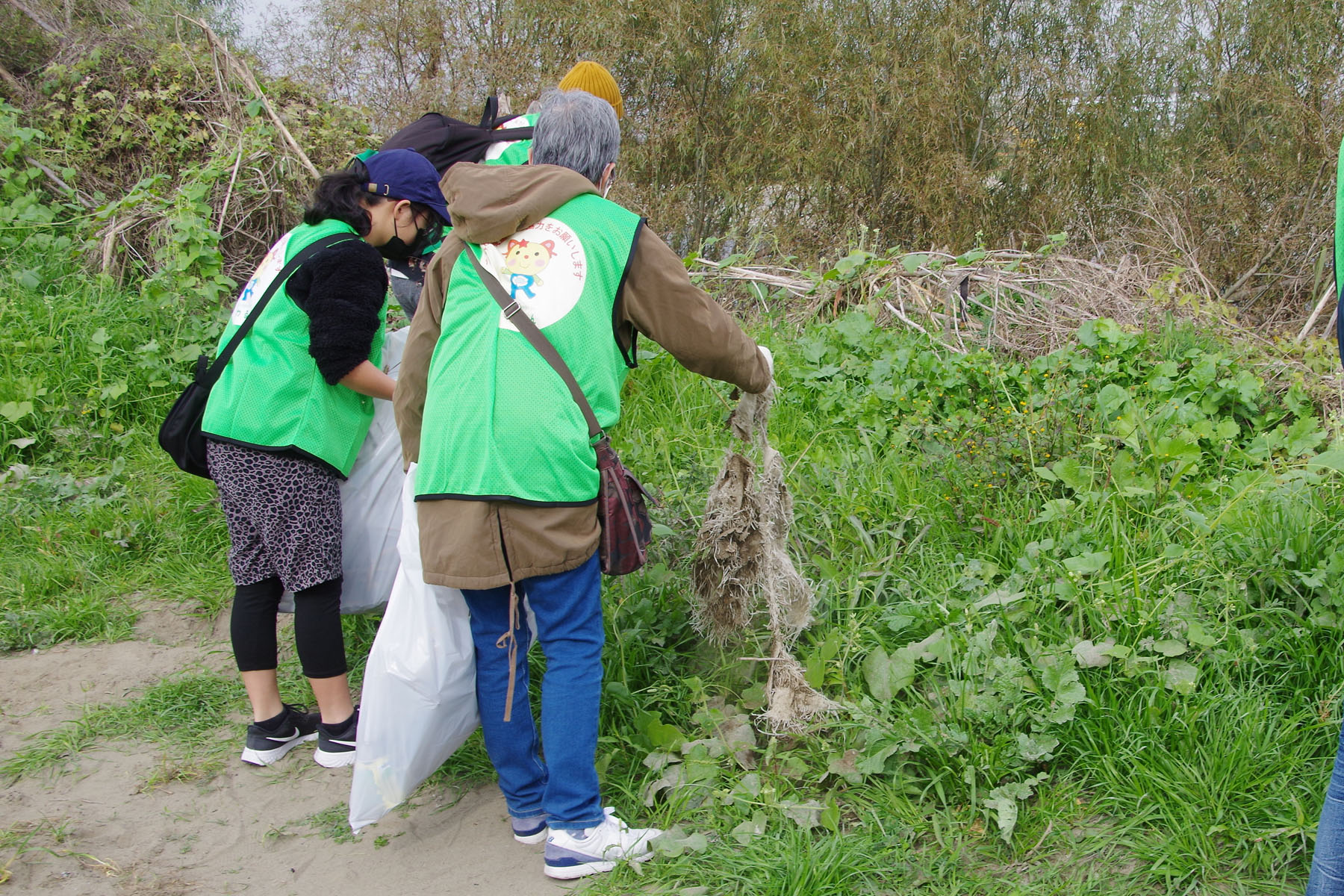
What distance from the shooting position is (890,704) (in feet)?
8.68

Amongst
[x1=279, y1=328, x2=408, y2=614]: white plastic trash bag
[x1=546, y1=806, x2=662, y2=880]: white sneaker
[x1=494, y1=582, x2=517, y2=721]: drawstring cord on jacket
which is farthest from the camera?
[x1=279, y1=328, x2=408, y2=614]: white plastic trash bag

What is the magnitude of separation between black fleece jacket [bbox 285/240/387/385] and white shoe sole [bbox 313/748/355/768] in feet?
3.51

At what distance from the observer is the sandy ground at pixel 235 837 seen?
245 centimetres

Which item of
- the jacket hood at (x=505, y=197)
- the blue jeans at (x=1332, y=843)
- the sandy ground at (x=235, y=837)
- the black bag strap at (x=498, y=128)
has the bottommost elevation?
the sandy ground at (x=235, y=837)

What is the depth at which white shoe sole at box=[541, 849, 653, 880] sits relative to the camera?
92.7 inches

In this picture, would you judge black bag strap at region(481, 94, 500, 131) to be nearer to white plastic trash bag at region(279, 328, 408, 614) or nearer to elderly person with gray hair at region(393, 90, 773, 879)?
white plastic trash bag at region(279, 328, 408, 614)

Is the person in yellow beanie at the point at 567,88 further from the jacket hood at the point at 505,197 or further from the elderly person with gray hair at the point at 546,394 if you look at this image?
the jacket hood at the point at 505,197

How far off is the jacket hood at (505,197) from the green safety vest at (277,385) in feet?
2.24

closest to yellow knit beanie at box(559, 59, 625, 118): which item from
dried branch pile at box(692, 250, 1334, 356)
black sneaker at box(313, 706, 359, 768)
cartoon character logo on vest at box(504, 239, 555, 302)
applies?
dried branch pile at box(692, 250, 1334, 356)

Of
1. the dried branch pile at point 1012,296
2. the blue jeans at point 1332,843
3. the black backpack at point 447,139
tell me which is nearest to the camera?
the blue jeans at point 1332,843

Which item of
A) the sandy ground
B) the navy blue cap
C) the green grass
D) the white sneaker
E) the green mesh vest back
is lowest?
the sandy ground

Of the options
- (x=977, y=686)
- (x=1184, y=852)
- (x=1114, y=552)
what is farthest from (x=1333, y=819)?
(x=1114, y=552)

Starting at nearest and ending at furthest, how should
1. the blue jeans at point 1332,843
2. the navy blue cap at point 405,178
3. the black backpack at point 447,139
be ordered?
the blue jeans at point 1332,843, the navy blue cap at point 405,178, the black backpack at point 447,139

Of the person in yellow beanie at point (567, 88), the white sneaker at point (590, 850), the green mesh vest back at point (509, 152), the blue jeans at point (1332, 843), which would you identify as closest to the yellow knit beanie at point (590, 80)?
the person in yellow beanie at point (567, 88)
